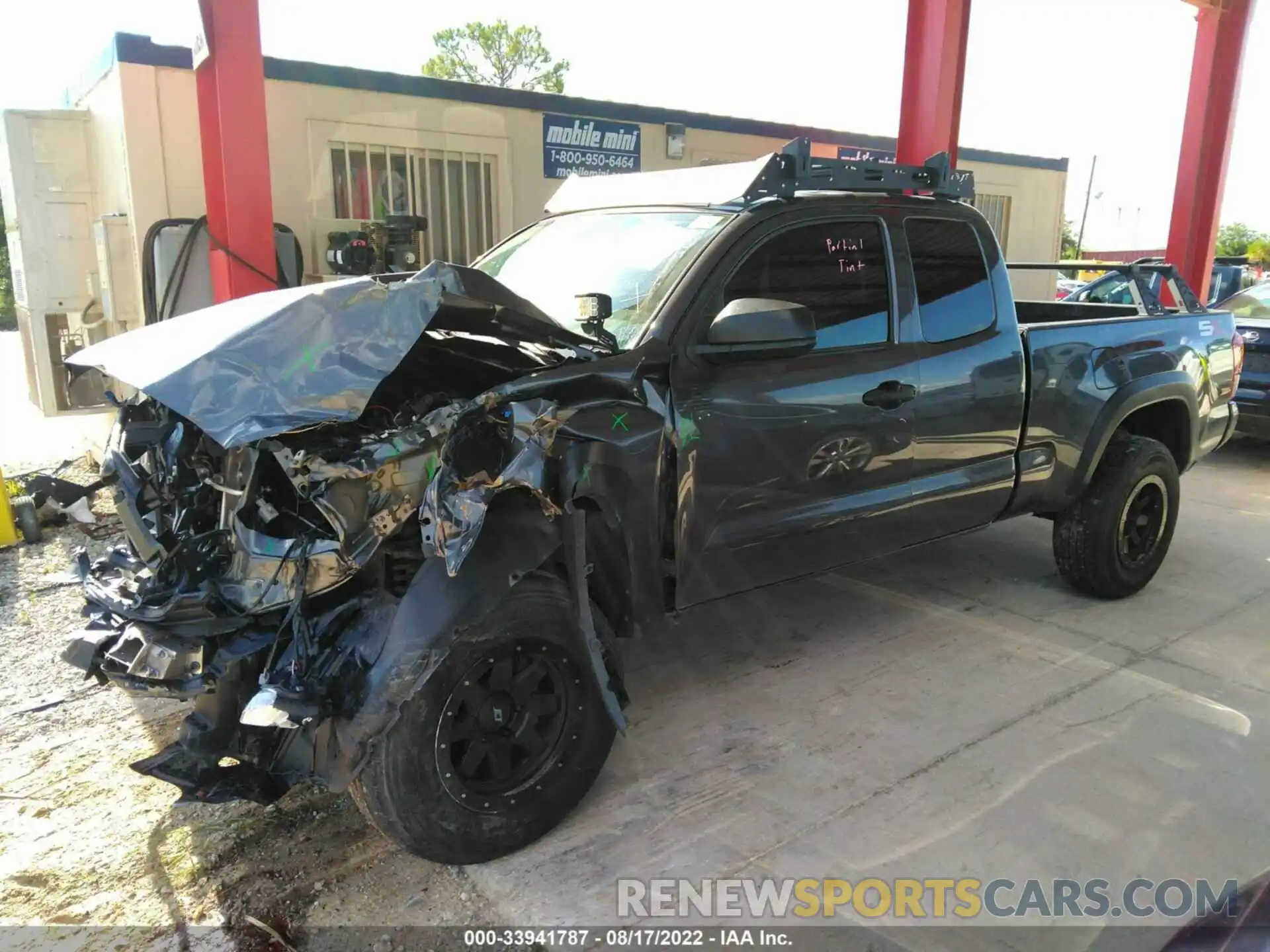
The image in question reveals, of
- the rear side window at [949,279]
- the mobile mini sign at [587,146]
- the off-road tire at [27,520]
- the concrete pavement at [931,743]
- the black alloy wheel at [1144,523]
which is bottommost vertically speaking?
the concrete pavement at [931,743]

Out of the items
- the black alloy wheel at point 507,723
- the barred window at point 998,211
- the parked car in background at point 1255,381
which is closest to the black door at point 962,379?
the black alloy wheel at point 507,723

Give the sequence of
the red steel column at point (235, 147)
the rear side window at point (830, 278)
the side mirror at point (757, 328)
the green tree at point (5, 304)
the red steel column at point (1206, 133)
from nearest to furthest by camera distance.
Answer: the side mirror at point (757, 328) → the rear side window at point (830, 278) → the red steel column at point (235, 147) → the red steel column at point (1206, 133) → the green tree at point (5, 304)

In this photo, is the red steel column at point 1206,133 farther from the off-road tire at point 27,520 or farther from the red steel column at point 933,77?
the off-road tire at point 27,520

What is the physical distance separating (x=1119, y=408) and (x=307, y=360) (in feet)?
13.2

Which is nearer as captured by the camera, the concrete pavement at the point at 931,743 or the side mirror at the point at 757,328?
the concrete pavement at the point at 931,743

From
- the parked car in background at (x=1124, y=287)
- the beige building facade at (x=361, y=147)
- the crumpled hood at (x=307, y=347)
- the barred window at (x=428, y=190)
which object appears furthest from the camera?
the barred window at (x=428, y=190)

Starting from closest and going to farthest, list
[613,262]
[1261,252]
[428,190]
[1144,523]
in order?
[613,262] → [1144,523] → [428,190] → [1261,252]

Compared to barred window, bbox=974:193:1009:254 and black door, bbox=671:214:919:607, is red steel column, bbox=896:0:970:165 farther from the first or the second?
barred window, bbox=974:193:1009:254

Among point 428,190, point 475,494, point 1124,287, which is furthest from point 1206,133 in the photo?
point 475,494

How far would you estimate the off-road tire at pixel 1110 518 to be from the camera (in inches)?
189

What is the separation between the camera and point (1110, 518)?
15.7 ft

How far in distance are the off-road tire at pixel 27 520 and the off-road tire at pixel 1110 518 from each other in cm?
615

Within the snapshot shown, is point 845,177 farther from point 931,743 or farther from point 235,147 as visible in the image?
point 235,147

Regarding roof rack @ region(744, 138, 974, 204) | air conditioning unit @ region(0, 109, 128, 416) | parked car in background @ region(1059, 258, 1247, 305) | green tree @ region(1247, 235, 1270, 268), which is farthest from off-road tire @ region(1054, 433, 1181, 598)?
A: green tree @ region(1247, 235, 1270, 268)
